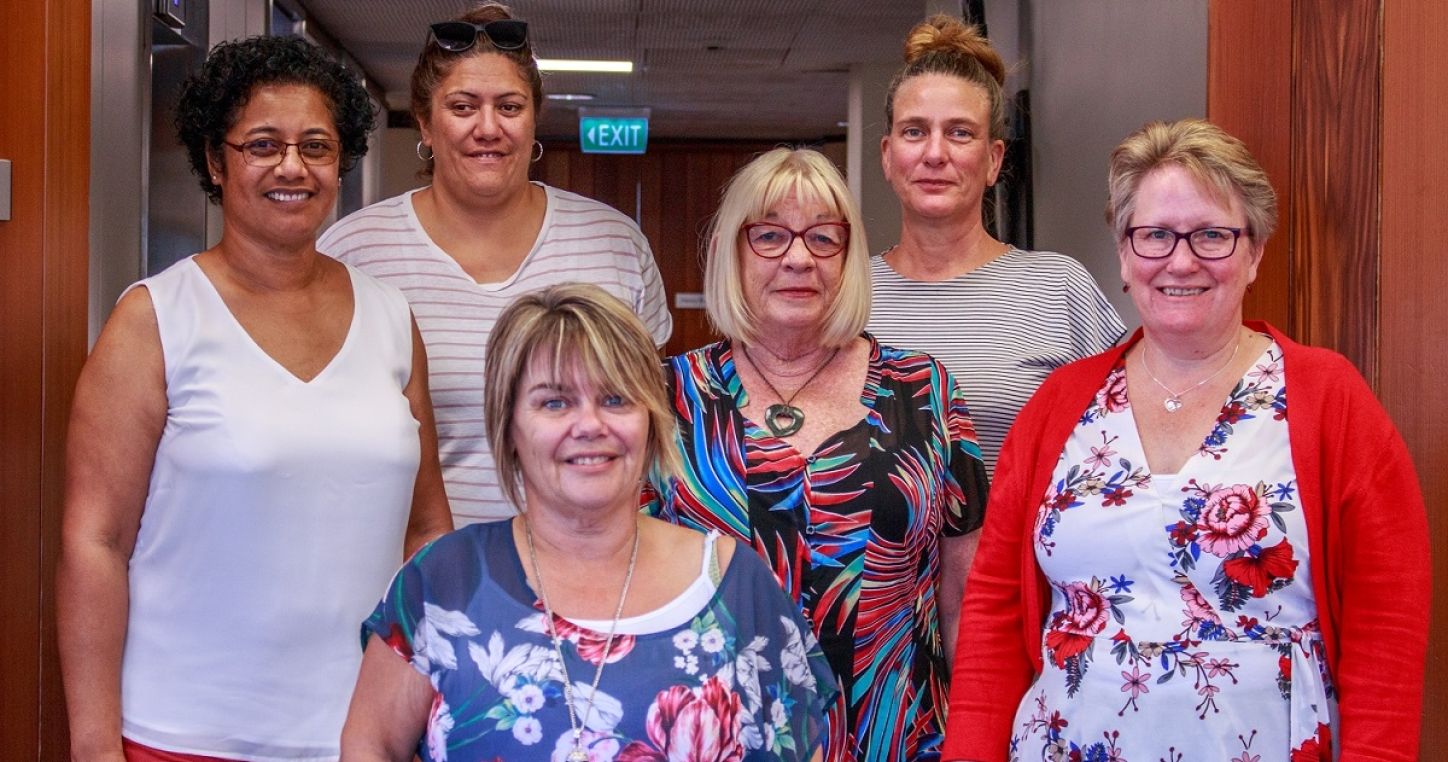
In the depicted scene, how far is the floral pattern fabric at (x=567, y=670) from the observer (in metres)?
1.65

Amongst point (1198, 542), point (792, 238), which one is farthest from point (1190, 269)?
point (792, 238)

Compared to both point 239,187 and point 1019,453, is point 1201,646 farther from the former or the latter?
point 239,187

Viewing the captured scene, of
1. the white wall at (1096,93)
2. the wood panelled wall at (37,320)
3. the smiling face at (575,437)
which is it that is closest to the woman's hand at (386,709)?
the smiling face at (575,437)

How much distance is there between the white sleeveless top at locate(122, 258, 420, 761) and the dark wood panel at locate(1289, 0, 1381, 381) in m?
1.64

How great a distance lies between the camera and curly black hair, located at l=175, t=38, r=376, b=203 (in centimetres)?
220

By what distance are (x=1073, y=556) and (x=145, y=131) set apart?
2150mm

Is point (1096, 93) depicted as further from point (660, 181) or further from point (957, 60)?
point (660, 181)

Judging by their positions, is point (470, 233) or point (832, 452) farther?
point (470, 233)

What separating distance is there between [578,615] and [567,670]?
0.25 ft

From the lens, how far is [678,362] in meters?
2.24

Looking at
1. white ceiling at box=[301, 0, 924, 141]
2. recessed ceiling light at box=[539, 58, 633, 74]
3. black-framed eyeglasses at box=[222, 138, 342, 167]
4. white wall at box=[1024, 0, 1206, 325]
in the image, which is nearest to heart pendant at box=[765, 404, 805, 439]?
black-framed eyeglasses at box=[222, 138, 342, 167]

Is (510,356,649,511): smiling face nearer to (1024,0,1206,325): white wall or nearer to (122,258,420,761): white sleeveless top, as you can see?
(122,258,420,761): white sleeveless top

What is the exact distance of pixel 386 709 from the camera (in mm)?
1708

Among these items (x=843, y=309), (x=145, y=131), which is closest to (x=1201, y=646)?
(x=843, y=309)
